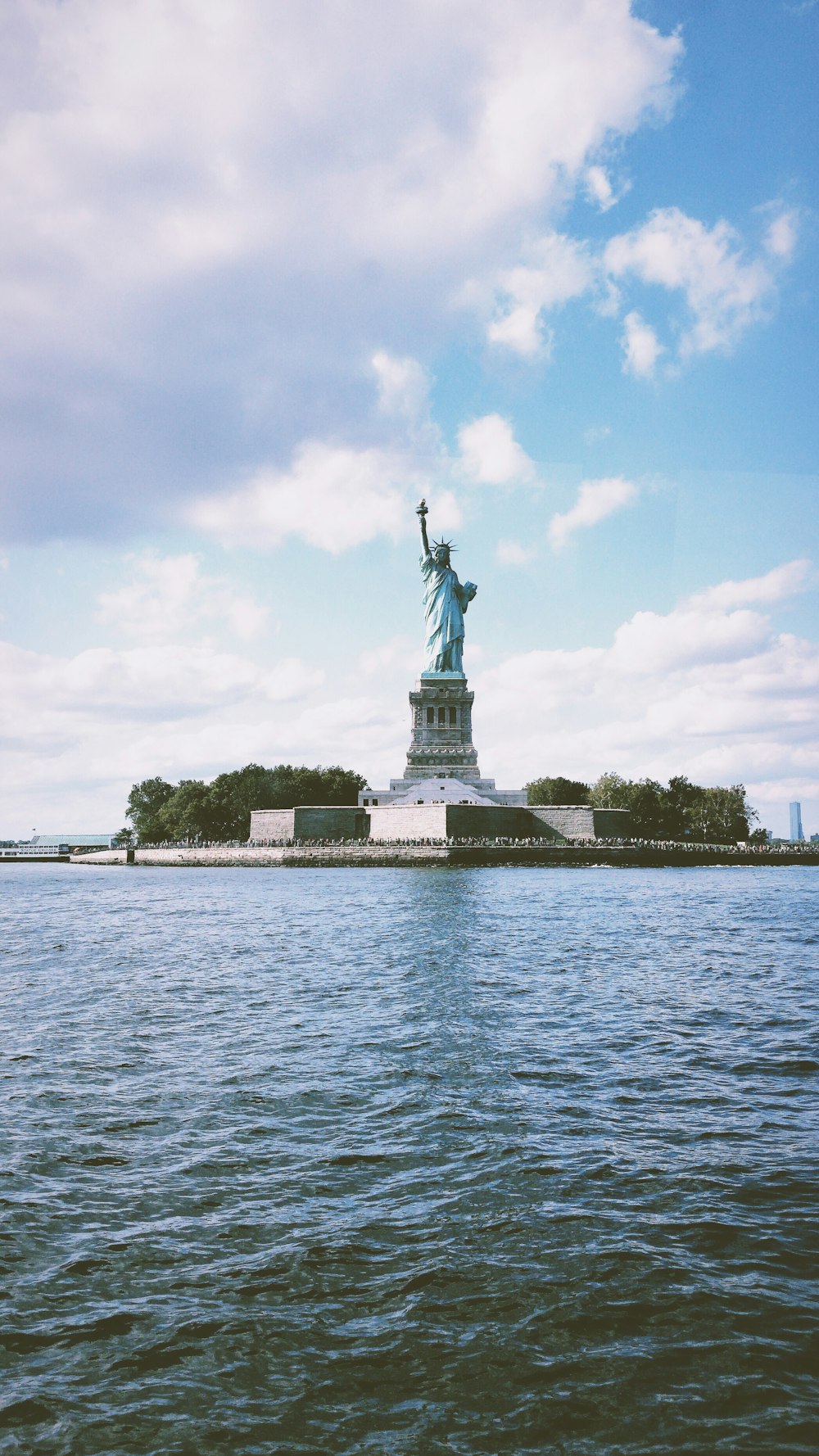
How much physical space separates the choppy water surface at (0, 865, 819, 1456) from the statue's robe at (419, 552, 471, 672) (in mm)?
68835

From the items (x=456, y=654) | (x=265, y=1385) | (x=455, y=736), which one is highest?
(x=456, y=654)

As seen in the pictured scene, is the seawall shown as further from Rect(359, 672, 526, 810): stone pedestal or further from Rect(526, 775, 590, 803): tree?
Rect(526, 775, 590, 803): tree

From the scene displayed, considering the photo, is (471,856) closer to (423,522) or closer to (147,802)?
(423,522)

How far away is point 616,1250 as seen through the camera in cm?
684

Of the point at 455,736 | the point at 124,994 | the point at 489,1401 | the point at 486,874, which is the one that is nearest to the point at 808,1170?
the point at 489,1401

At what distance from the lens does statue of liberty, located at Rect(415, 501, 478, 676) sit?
85.4m

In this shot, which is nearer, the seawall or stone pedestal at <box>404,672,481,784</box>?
the seawall

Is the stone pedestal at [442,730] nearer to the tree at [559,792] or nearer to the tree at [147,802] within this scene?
the tree at [559,792]

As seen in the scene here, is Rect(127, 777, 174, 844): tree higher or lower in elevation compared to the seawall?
higher

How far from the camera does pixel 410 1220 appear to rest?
288 inches

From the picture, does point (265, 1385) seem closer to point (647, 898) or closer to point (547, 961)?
point (547, 961)

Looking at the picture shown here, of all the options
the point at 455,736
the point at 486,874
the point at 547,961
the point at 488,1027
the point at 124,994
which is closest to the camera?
the point at 488,1027

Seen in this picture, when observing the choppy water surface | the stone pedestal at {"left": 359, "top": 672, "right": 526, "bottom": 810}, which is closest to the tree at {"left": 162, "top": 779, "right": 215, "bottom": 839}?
the stone pedestal at {"left": 359, "top": 672, "right": 526, "bottom": 810}

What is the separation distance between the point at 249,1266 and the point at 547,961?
14.8 metres
